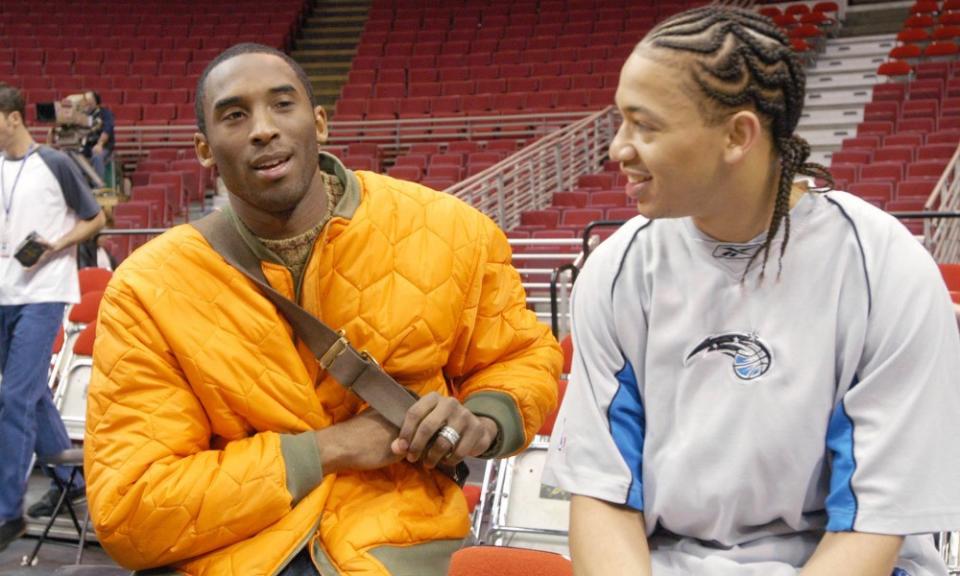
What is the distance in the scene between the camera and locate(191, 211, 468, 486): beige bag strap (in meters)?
1.75

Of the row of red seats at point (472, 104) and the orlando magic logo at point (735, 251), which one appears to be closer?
the orlando magic logo at point (735, 251)

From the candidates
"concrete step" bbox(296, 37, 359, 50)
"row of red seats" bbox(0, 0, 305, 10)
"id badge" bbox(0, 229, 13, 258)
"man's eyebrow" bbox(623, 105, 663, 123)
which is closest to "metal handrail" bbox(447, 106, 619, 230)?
"id badge" bbox(0, 229, 13, 258)

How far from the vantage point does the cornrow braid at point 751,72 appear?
133 centimetres

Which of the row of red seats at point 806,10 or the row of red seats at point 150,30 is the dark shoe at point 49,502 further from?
the row of red seats at point 150,30

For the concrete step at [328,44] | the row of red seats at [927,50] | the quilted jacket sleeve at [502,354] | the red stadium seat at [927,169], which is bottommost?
the concrete step at [328,44]

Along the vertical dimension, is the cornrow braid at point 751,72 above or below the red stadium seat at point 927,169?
above

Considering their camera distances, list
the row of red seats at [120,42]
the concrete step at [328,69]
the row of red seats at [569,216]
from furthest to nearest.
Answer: the row of red seats at [120,42] < the concrete step at [328,69] < the row of red seats at [569,216]

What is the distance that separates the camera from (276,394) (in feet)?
5.72

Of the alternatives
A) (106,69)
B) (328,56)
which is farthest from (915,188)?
(106,69)

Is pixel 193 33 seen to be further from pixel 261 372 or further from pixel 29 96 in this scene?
pixel 261 372

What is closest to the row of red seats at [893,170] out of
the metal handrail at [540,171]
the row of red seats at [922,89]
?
the row of red seats at [922,89]

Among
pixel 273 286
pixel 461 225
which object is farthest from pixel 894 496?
pixel 273 286

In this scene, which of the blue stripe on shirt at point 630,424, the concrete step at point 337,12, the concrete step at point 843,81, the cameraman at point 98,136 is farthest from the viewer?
the concrete step at point 337,12

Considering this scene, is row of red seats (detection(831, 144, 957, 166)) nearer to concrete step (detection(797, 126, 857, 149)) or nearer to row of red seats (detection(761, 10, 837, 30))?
concrete step (detection(797, 126, 857, 149))
